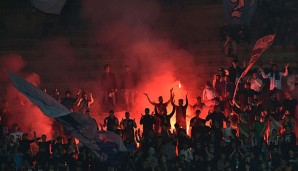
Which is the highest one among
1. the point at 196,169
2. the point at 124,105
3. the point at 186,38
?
the point at 186,38

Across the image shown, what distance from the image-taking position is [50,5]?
3538 centimetres

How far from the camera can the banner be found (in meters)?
31.9

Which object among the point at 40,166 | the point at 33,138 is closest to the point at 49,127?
the point at 33,138

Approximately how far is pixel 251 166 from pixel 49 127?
6.47 m

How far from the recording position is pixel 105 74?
32.1m

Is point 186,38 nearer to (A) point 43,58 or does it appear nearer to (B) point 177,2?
(B) point 177,2

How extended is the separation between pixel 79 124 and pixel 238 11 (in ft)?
27.4

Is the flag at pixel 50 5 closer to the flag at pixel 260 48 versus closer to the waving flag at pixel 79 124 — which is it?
the flag at pixel 260 48

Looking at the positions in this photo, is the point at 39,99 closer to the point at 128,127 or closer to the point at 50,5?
the point at 128,127

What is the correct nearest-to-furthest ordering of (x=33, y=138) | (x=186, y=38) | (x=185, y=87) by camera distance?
(x=33, y=138), (x=185, y=87), (x=186, y=38)

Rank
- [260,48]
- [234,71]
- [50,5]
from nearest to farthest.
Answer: [260,48]
[234,71]
[50,5]

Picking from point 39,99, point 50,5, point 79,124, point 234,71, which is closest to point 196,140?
point 234,71

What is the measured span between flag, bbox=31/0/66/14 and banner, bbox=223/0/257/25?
5.99 m

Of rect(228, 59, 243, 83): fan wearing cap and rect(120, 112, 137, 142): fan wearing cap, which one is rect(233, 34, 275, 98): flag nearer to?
rect(228, 59, 243, 83): fan wearing cap
